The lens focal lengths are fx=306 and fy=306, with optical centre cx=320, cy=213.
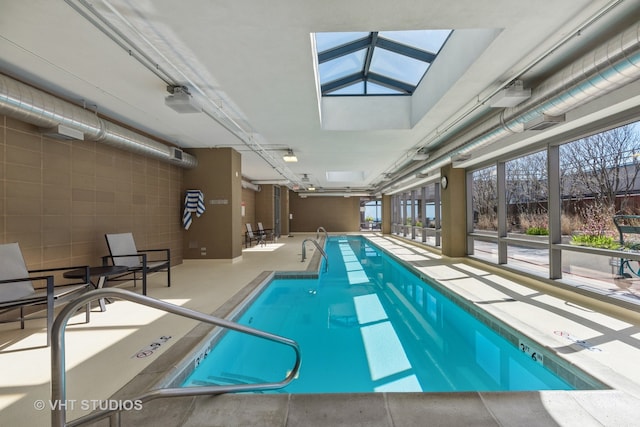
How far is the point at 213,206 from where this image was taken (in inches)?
291

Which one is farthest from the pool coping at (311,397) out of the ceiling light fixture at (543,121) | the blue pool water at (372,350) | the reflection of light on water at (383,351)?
the ceiling light fixture at (543,121)

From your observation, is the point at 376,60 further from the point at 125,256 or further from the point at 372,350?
the point at 125,256

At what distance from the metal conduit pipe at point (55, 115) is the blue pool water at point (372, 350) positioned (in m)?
3.24

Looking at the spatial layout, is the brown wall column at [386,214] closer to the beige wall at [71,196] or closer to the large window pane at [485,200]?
the large window pane at [485,200]

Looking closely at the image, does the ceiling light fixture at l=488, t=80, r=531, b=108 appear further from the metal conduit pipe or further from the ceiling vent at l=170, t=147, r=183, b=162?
the ceiling vent at l=170, t=147, r=183, b=162

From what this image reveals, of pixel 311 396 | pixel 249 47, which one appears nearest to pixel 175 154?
pixel 249 47

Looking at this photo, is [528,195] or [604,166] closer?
[604,166]

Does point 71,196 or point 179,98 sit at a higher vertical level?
point 179,98

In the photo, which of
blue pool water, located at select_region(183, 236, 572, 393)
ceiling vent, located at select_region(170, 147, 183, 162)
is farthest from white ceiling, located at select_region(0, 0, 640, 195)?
blue pool water, located at select_region(183, 236, 572, 393)

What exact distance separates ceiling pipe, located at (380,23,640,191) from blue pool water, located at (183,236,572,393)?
8.03 ft

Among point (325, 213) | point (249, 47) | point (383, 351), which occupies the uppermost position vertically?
point (249, 47)

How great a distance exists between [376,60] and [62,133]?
4641 mm

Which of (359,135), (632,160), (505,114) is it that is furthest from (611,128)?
(359,135)

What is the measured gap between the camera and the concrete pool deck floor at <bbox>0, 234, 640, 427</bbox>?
69.1 inches
